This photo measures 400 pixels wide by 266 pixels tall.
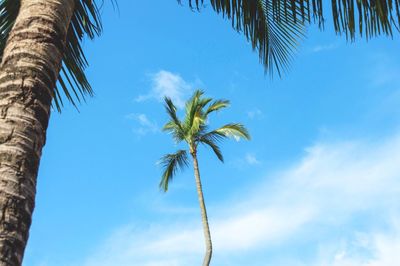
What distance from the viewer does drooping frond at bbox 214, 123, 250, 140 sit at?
52.1ft

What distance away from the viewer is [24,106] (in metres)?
2.47

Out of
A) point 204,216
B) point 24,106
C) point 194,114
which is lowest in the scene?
point 24,106

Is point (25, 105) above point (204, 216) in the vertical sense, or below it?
A: below

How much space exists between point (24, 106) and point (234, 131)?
13766 millimetres

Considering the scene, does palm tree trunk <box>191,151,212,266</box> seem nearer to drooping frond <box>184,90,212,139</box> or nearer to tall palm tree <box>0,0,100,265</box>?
drooping frond <box>184,90,212,139</box>

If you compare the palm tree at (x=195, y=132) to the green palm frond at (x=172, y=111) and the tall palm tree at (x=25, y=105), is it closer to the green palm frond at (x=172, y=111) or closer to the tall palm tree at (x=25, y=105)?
the green palm frond at (x=172, y=111)

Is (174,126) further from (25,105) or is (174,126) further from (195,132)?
(25,105)

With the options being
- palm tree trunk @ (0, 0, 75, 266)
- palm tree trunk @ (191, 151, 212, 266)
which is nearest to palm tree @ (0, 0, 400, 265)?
palm tree trunk @ (0, 0, 75, 266)

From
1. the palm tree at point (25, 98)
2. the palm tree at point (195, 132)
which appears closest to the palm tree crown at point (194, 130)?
the palm tree at point (195, 132)

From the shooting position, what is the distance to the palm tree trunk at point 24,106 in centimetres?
214

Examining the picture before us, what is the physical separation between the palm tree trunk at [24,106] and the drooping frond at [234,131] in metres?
12.9

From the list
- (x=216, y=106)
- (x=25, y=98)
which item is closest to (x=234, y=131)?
(x=216, y=106)

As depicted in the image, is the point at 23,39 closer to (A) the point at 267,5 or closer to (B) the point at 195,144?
(A) the point at 267,5

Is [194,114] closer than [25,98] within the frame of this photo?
No
